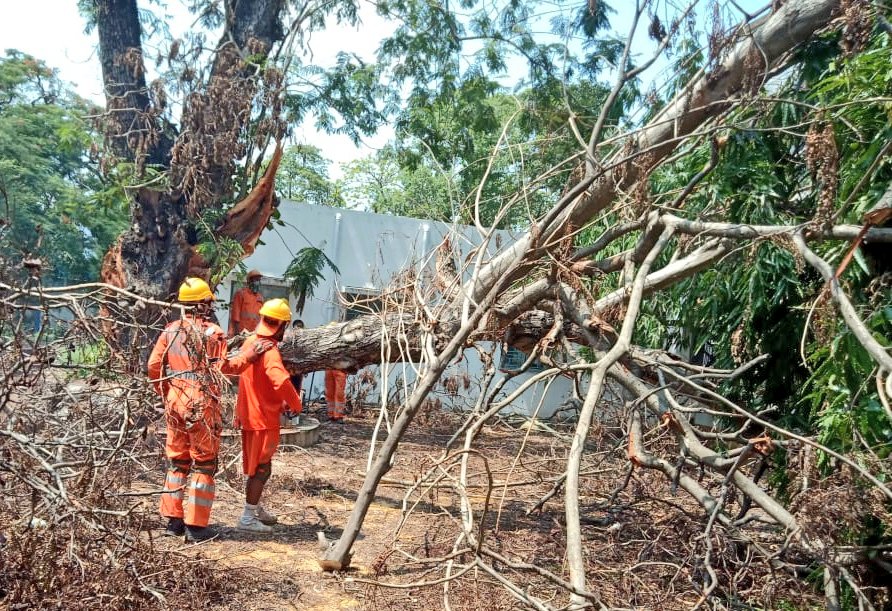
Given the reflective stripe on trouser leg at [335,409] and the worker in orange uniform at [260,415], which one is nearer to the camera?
the worker in orange uniform at [260,415]

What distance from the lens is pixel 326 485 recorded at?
619 cm

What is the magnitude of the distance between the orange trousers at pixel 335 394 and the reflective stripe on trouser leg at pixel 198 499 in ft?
18.3

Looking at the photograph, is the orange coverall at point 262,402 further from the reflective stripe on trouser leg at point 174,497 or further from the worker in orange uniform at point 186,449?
the reflective stripe on trouser leg at point 174,497

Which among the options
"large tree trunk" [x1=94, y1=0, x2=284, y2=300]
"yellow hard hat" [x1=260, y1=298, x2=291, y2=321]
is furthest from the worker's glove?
"large tree trunk" [x1=94, y1=0, x2=284, y2=300]

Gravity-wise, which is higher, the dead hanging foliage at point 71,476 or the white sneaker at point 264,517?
the dead hanging foliage at point 71,476

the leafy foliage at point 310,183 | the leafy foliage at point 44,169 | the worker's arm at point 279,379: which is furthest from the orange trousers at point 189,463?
the leafy foliage at point 310,183

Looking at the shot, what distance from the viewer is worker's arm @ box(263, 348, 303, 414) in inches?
188

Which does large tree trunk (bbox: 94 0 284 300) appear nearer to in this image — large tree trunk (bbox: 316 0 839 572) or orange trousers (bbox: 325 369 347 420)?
orange trousers (bbox: 325 369 347 420)

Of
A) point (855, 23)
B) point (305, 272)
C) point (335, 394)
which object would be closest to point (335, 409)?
point (335, 394)

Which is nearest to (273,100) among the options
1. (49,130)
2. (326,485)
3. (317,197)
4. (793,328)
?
(326,485)

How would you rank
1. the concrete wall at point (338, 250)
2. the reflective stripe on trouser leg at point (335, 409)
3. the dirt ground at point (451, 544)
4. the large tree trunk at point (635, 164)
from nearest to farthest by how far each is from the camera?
the dirt ground at point (451, 544) → the large tree trunk at point (635, 164) → the reflective stripe on trouser leg at point (335, 409) → the concrete wall at point (338, 250)

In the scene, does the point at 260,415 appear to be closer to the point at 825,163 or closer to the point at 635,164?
the point at 635,164

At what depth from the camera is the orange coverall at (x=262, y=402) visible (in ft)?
15.9

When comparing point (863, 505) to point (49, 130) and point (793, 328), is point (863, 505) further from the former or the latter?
point (49, 130)
